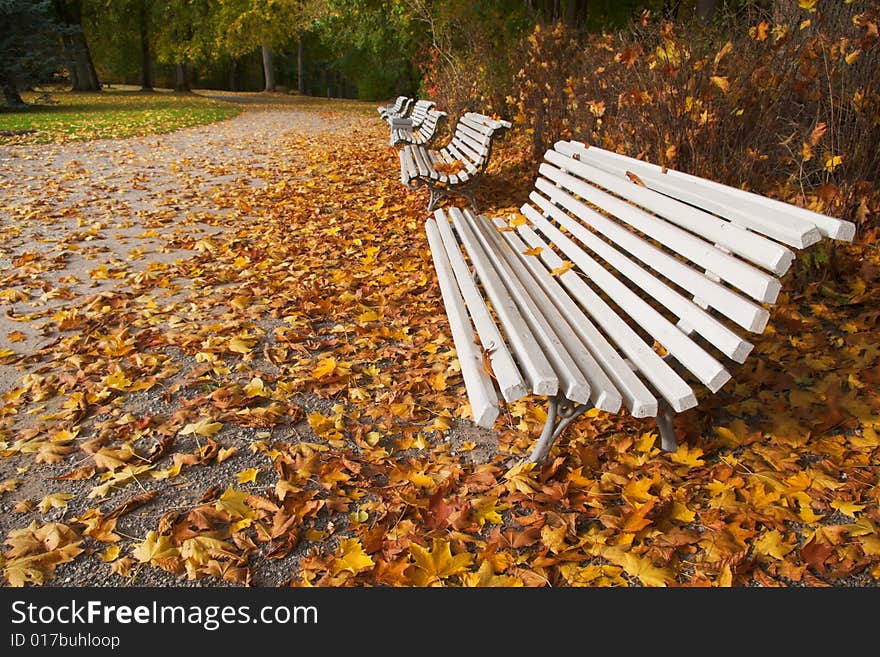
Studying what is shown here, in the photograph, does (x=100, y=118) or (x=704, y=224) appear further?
(x=100, y=118)

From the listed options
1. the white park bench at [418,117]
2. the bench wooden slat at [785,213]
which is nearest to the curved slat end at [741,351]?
the bench wooden slat at [785,213]

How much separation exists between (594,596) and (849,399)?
5.23 ft

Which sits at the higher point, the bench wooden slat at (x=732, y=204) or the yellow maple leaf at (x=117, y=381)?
the bench wooden slat at (x=732, y=204)

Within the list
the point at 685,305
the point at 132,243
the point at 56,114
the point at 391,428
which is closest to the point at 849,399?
the point at 685,305

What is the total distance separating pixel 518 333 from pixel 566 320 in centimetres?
39

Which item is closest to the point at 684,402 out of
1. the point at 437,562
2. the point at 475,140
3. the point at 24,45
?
the point at 437,562

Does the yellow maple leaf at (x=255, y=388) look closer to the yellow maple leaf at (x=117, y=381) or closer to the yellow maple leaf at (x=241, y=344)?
the yellow maple leaf at (x=241, y=344)

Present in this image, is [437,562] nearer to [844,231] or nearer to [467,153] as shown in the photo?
[844,231]

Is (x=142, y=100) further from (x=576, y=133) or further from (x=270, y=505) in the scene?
(x=270, y=505)

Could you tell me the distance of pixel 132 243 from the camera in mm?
5301

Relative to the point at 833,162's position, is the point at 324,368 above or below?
below

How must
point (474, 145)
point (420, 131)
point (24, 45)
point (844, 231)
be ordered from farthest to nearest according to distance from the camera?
1. point (24, 45)
2. point (420, 131)
3. point (474, 145)
4. point (844, 231)

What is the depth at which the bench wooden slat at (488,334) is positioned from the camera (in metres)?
2.00

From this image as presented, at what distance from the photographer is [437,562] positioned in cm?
198
